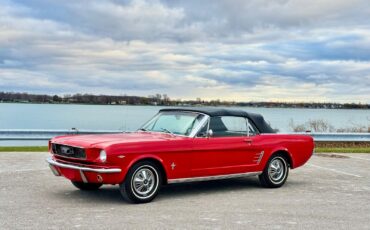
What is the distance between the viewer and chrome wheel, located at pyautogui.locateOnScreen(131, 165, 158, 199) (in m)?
8.06

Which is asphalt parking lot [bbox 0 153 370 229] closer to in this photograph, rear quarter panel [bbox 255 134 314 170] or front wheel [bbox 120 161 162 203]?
front wheel [bbox 120 161 162 203]

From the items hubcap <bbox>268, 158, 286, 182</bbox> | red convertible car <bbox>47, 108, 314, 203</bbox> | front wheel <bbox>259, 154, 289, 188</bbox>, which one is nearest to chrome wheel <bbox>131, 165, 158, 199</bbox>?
red convertible car <bbox>47, 108, 314, 203</bbox>

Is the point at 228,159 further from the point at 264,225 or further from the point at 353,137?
the point at 353,137

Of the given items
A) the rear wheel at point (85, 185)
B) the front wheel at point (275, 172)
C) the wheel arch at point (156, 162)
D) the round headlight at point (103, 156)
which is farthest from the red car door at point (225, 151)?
the rear wheel at point (85, 185)

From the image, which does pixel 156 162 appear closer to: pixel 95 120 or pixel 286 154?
pixel 286 154

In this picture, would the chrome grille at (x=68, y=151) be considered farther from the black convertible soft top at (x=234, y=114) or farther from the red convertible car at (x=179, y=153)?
the black convertible soft top at (x=234, y=114)

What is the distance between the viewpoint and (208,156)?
29.5ft

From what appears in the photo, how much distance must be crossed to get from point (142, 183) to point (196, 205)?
0.90 m

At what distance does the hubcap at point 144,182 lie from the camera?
8078mm

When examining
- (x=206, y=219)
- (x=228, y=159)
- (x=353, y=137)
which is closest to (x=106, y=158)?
(x=206, y=219)

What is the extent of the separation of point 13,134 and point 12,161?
3.79 m

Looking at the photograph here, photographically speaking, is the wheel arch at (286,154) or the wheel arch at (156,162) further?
the wheel arch at (286,154)

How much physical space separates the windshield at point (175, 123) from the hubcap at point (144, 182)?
3.47ft

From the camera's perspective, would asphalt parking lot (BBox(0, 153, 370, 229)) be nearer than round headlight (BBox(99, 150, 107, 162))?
Yes
